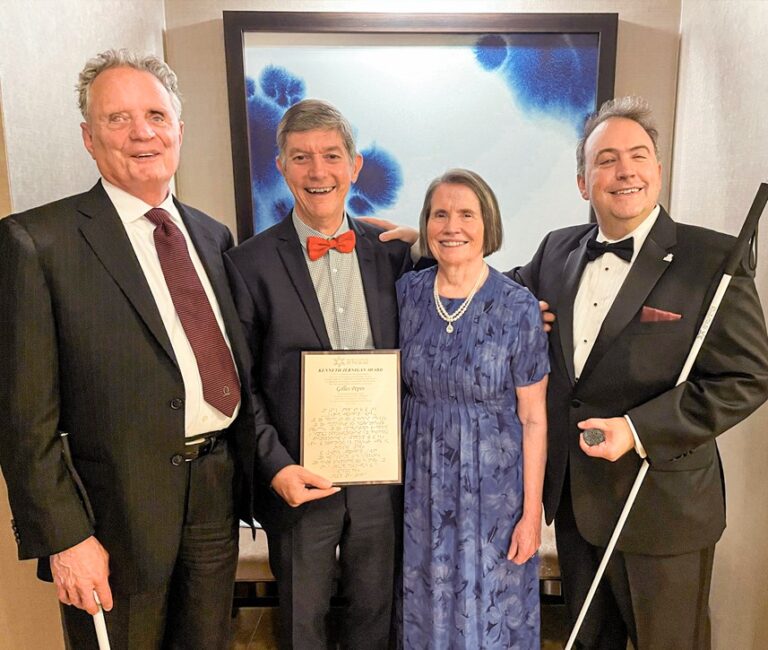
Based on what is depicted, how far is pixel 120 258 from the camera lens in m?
1.48

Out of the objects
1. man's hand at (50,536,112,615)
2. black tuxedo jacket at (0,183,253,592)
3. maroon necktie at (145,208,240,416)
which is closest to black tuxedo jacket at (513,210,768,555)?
maroon necktie at (145,208,240,416)

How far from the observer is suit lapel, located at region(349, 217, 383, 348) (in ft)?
6.08

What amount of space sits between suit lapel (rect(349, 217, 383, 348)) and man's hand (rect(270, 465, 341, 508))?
0.42m

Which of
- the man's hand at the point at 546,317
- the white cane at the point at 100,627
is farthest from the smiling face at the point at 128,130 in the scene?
the man's hand at the point at 546,317

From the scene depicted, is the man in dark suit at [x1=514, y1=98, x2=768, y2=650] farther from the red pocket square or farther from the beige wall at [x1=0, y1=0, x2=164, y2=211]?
the beige wall at [x1=0, y1=0, x2=164, y2=211]

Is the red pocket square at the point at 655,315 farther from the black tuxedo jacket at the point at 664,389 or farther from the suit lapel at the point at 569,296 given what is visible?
the suit lapel at the point at 569,296

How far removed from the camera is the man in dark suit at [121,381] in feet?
4.57

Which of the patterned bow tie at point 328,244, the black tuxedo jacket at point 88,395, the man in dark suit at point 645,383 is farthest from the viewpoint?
the patterned bow tie at point 328,244

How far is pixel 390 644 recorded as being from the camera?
2.03 meters

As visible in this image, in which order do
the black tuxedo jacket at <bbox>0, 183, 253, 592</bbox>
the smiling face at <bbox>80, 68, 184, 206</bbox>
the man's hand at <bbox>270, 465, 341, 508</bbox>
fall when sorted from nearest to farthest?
the black tuxedo jacket at <bbox>0, 183, 253, 592</bbox>, the smiling face at <bbox>80, 68, 184, 206</bbox>, the man's hand at <bbox>270, 465, 341, 508</bbox>

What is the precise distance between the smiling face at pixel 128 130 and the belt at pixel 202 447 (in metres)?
0.67

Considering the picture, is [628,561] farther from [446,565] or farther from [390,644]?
[390,644]

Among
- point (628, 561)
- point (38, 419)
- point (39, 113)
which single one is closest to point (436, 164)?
point (39, 113)

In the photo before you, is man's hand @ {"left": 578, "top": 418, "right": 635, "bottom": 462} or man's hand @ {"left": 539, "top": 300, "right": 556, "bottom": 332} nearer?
man's hand @ {"left": 578, "top": 418, "right": 635, "bottom": 462}
